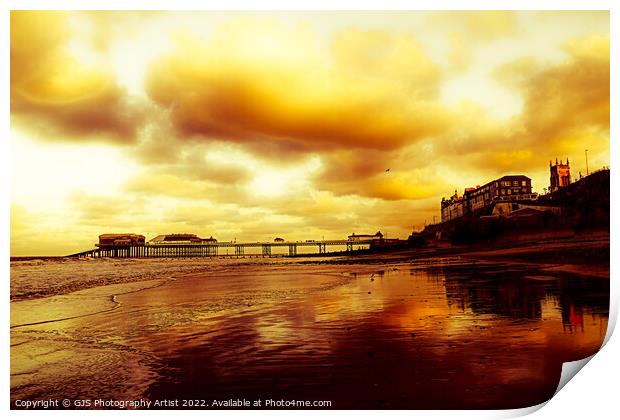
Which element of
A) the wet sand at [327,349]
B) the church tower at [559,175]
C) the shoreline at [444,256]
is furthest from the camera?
the shoreline at [444,256]

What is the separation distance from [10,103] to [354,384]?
378cm

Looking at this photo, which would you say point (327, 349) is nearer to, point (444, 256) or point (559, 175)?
point (559, 175)

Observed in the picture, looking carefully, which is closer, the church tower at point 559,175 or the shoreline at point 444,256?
the church tower at point 559,175

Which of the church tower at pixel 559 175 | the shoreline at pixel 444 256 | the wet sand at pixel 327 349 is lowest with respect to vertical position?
the wet sand at pixel 327 349

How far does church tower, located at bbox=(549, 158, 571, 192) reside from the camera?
530 centimetres

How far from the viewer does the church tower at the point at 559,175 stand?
530cm

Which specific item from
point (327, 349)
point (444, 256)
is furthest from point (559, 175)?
point (444, 256)

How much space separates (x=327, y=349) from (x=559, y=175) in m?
3.95

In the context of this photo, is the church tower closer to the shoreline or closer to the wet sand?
the shoreline

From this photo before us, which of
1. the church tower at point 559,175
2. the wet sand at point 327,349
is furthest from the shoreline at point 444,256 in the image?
the church tower at point 559,175

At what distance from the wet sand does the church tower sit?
1.20 metres

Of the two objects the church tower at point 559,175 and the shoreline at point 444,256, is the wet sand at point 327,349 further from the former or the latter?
the church tower at point 559,175

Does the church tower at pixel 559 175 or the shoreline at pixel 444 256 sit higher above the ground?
the church tower at pixel 559 175

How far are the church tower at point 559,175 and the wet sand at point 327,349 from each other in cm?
120
